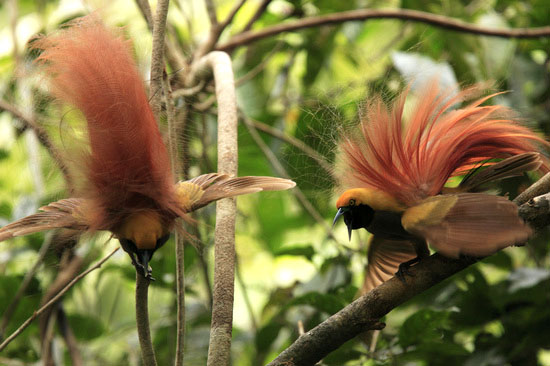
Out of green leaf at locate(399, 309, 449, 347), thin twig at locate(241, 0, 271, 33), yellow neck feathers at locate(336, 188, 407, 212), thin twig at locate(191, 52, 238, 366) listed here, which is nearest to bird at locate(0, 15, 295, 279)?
thin twig at locate(191, 52, 238, 366)

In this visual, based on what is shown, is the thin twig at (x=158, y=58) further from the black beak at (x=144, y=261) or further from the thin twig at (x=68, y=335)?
the thin twig at (x=68, y=335)

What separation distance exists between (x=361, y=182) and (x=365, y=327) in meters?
0.45

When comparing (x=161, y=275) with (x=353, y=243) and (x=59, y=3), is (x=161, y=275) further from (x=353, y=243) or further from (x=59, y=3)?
(x=59, y=3)

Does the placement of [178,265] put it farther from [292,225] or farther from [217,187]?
[292,225]

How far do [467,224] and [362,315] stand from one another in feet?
0.94

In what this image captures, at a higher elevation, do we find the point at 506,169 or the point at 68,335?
the point at 506,169

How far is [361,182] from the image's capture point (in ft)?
4.91

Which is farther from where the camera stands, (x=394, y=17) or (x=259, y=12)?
(x=259, y=12)

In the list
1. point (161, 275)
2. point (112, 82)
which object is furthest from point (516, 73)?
point (112, 82)

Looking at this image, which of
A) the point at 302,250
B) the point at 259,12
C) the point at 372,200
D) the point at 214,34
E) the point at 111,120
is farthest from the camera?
the point at 259,12

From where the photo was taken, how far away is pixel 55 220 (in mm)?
1242

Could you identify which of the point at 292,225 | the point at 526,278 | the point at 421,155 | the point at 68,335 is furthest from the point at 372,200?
the point at 292,225

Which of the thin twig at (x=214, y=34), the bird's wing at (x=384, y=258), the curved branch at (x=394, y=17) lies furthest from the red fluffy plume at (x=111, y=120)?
A: the curved branch at (x=394, y=17)

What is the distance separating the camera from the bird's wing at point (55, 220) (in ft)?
4.00
